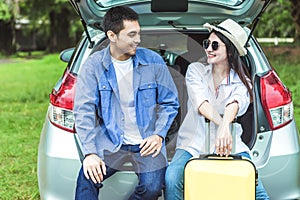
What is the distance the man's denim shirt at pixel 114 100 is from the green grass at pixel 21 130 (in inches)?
62.9

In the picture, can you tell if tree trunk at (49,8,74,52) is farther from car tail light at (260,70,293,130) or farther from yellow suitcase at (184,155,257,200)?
yellow suitcase at (184,155,257,200)

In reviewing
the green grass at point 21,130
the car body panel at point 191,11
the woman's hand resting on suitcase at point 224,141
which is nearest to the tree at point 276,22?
the green grass at point 21,130

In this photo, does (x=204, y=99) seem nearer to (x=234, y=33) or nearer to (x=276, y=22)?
(x=234, y=33)

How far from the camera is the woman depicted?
379 cm

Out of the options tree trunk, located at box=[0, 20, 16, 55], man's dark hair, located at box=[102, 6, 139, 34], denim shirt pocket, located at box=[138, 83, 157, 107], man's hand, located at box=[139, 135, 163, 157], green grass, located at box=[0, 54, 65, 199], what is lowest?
tree trunk, located at box=[0, 20, 16, 55]

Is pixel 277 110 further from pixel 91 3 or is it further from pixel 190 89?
pixel 91 3

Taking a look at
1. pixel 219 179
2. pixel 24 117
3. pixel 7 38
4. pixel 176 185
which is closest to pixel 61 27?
pixel 7 38

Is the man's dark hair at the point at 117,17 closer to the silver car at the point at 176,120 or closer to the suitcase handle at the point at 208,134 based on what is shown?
the silver car at the point at 176,120

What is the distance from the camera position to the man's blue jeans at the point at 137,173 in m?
3.69

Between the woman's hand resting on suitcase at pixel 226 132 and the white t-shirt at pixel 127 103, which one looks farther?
the white t-shirt at pixel 127 103

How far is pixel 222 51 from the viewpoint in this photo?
3.84m

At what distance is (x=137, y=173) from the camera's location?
3758 mm

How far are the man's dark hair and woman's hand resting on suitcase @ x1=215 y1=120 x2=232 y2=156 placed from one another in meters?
0.83

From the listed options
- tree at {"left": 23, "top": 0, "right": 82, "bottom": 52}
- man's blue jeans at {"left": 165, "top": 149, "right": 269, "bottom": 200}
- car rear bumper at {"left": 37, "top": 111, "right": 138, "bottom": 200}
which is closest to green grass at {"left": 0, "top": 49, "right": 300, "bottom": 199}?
car rear bumper at {"left": 37, "top": 111, "right": 138, "bottom": 200}
